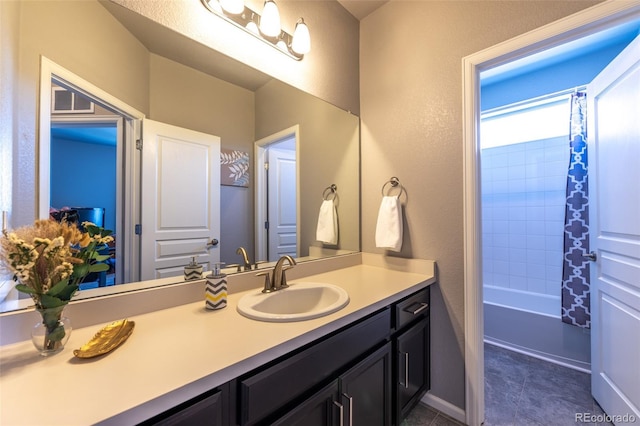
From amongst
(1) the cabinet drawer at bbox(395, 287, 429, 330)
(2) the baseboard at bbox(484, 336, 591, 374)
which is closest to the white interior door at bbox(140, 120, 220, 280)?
(1) the cabinet drawer at bbox(395, 287, 429, 330)

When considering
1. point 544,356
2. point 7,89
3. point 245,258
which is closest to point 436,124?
point 245,258

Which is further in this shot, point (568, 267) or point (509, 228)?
point (509, 228)

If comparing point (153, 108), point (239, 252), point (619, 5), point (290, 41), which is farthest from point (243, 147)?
point (619, 5)

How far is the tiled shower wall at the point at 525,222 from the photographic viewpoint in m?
2.36

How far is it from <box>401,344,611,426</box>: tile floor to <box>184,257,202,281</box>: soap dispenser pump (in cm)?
138

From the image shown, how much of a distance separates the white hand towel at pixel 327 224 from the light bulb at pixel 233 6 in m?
1.11

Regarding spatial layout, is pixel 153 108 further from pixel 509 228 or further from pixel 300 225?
pixel 509 228

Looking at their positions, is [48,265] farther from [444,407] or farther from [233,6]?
[444,407]

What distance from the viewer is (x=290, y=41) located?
1.44 metres

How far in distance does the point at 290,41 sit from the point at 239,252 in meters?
1.21

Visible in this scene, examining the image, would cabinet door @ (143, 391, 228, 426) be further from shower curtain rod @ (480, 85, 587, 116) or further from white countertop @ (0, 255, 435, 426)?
shower curtain rod @ (480, 85, 587, 116)

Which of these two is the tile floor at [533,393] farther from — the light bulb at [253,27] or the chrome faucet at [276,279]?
the light bulb at [253,27]

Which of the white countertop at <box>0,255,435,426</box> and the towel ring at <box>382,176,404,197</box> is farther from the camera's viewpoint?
the towel ring at <box>382,176,404,197</box>

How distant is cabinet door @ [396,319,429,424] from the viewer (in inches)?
47.7
